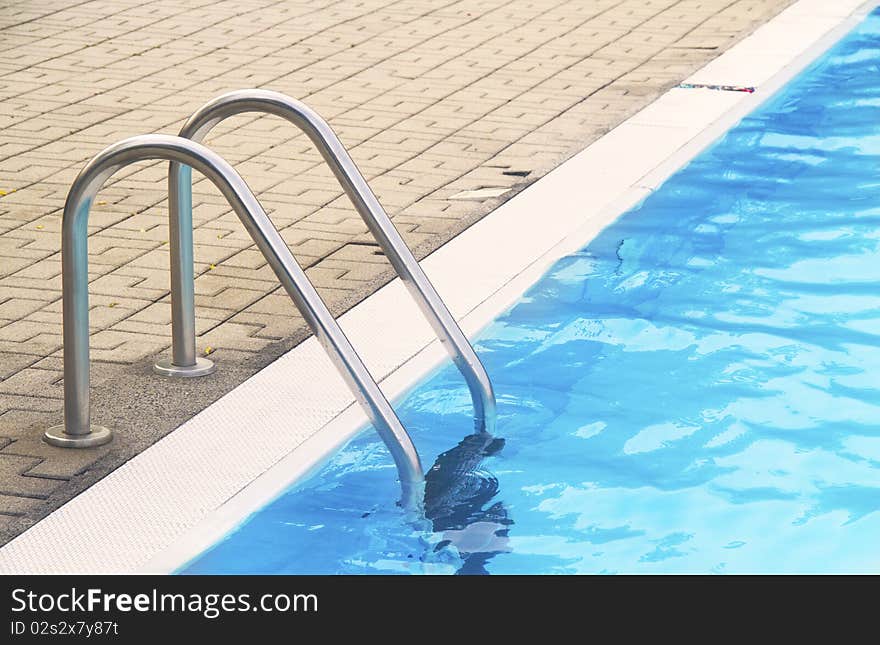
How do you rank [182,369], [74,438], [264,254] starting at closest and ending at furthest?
1. [264,254]
2. [74,438]
3. [182,369]

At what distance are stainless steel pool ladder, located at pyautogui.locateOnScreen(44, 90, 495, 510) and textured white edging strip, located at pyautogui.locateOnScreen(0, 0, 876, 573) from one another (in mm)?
285

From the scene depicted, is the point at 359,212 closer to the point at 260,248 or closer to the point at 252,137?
the point at 260,248

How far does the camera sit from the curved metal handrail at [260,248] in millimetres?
3941

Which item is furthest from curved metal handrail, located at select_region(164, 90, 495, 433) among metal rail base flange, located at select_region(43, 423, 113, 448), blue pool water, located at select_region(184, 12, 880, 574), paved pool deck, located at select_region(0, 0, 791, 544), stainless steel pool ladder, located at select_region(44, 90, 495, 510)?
metal rail base flange, located at select_region(43, 423, 113, 448)

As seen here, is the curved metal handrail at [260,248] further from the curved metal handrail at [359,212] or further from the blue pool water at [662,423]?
the curved metal handrail at [359,212]

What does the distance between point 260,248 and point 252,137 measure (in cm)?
414

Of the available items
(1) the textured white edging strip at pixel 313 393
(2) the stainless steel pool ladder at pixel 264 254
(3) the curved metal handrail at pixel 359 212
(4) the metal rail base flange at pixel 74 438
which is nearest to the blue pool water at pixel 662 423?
(1) the textured white edging strip at pixel 313 393

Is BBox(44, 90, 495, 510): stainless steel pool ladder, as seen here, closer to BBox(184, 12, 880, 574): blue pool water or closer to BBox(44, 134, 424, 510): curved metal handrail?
BBox(44, 134, 424, 510): curved metal handrail

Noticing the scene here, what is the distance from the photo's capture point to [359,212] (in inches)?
176

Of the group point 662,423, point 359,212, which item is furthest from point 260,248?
point 662,423

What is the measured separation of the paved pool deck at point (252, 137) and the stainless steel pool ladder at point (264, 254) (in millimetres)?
189

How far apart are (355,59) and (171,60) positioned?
1.26 meters

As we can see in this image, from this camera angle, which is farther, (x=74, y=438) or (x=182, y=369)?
(x=182, y=369)

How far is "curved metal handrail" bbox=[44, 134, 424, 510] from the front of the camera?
394 centimetres
